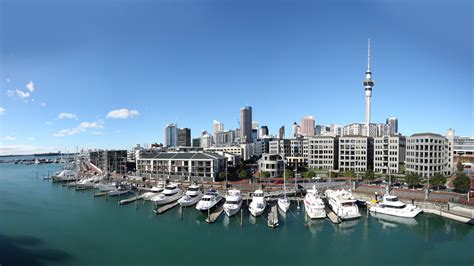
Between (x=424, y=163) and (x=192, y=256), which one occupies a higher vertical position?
(x=424, y=163)

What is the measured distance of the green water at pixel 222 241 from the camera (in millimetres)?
31250

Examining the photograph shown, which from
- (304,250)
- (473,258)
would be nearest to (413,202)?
(473,258)

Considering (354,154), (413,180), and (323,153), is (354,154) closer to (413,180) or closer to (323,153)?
(323,153)

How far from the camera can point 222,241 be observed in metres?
36.2

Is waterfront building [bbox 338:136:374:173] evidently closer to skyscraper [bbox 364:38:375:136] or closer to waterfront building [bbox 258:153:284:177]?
waterfront building [bbox 258:153:284:177]

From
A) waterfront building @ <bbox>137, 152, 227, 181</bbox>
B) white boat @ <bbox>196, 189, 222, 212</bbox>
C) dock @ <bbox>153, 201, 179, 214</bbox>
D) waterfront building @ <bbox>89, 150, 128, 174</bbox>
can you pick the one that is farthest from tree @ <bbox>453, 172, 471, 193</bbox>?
waterfront building @ <bbox>89, 150, 128, 174</bbox>

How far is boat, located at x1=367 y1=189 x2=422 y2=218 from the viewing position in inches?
1703

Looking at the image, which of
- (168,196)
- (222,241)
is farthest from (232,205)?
(168,196)

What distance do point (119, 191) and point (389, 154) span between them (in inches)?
3170

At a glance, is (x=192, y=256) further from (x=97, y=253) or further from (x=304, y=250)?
(x=304, y=250)

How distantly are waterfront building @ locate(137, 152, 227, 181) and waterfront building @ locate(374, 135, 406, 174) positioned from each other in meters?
50.6

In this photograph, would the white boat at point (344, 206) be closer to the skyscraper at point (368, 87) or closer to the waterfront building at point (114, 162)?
the waterfront building at point (114, 162)

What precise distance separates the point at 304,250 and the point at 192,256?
14178mm

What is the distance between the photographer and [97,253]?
33.0 metres
